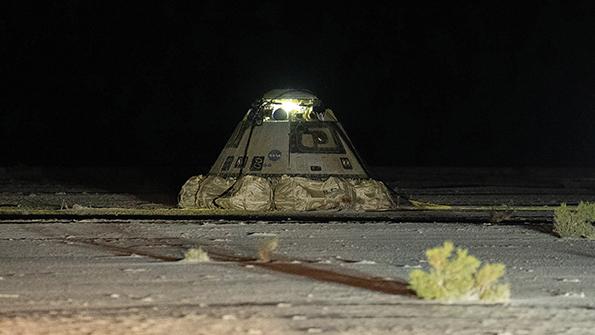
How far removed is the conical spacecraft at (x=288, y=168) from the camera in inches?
961

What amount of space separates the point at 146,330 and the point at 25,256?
6.19 meters

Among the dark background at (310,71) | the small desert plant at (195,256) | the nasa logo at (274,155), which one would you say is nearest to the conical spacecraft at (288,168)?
the nasa logo at (274,155)

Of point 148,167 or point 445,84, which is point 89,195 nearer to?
point 148,167

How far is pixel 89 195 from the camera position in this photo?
→ 31766 mm

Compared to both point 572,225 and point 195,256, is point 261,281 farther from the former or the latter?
point 572,225

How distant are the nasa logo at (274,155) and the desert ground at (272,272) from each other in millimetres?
→ 1043

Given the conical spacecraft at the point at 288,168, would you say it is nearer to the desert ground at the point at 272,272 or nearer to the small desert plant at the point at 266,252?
the desert ground at the point at 272,272

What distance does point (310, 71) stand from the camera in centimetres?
8250

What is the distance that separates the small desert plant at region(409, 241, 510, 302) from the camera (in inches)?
522

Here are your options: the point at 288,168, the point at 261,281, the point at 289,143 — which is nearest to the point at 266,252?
the point at 261,281

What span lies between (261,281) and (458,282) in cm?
233

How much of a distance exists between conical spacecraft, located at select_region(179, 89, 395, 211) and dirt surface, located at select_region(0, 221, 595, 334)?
246cm

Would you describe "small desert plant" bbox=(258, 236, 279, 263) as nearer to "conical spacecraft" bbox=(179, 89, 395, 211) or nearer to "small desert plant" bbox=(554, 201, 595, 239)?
"small desert plant" bbox=(554, 201, 595, 239)

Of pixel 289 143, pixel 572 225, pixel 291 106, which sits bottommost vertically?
pixel 572 225
